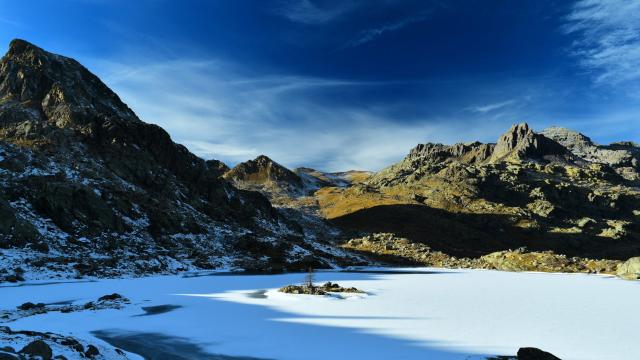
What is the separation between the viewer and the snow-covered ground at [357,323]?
1517cm

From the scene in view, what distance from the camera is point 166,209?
232 feet

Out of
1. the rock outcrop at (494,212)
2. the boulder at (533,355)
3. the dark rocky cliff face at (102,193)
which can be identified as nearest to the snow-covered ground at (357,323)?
the boulder at (533,355)

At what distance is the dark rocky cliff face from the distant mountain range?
0.25 m

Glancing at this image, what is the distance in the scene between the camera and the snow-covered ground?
15.2 meters

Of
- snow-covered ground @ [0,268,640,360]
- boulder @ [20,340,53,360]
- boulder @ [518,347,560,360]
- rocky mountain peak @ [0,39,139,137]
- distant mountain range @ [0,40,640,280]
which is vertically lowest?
snow-covered ground @ [0,268,640,360]

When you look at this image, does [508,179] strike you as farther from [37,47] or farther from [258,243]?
[37,47]

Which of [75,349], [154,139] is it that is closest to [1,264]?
[75,349]

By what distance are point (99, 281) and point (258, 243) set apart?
35238mm

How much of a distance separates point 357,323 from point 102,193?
53710 mm

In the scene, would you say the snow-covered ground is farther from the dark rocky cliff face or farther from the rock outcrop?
the rock outcrop

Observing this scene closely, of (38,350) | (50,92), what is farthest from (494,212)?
(38,350)

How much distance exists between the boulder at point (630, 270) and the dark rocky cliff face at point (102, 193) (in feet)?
143

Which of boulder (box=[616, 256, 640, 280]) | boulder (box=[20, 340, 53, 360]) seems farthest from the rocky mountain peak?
boulder (box=[616, 256, 640, 280])

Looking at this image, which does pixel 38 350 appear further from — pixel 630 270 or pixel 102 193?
pixel 630 270
